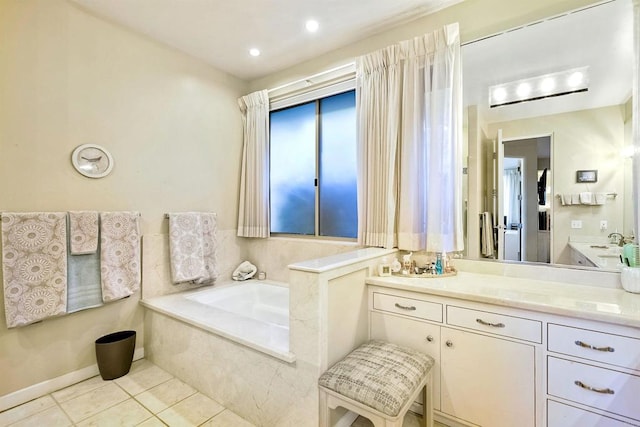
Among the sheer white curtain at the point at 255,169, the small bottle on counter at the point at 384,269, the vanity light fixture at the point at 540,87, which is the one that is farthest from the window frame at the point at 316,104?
the vanity light fixture at the point at 540,87

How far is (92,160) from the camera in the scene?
2273 mm

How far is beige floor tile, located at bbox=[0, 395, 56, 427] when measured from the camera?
179 centimetres

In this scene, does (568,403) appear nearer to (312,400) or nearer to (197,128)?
(312,400)

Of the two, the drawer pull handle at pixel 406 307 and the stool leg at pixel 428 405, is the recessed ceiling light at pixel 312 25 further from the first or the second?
the stool leg at pixel 428 405

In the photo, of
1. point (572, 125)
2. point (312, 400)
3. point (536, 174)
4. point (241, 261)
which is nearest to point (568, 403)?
point (312, 400)

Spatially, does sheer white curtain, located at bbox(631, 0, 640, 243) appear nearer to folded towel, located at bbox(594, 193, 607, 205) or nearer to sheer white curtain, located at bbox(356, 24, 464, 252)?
folded towel, located at bbox(594, 193, 607, 205)

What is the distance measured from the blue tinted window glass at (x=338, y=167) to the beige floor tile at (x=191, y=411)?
1.69 meters

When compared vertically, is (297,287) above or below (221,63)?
below

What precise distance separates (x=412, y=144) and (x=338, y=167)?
2.78 feet

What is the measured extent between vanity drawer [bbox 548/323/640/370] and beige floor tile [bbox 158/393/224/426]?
6.49 feet

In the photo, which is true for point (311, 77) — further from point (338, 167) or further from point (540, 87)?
point (540, 87)

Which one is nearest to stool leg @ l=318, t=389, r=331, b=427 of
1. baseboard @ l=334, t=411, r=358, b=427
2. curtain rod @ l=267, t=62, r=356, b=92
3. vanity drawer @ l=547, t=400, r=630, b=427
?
baseboard @ l=334, t=411, r=358, b=427

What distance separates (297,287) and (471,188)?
4.92ft

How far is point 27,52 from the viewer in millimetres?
1973
